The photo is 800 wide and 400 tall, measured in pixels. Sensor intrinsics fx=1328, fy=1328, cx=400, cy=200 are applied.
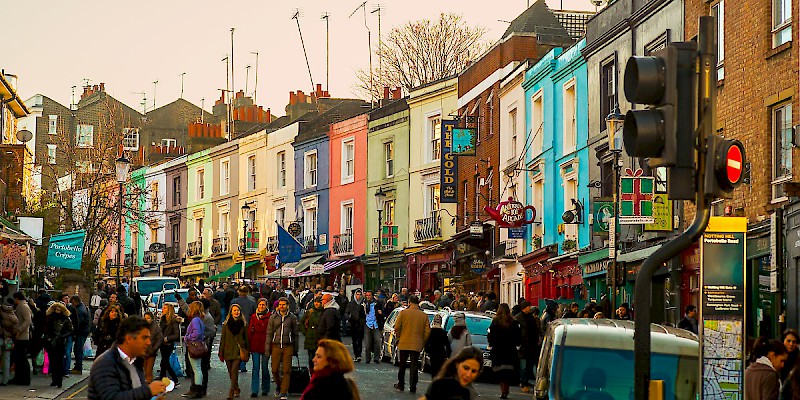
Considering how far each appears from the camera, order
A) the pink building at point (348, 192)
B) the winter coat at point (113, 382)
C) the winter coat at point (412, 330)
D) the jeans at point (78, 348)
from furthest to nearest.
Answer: the pink building at point (348, 192), the jeans at point (78, 348), the winter coat at point (412, 330), the winter coat at point (113, 382)

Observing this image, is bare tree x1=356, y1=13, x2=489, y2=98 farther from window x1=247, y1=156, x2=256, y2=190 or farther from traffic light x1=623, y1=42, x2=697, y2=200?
traffic light x1=623, y1=42, x2=697, y2=200

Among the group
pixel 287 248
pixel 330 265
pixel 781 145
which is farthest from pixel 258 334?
pixel 330 265

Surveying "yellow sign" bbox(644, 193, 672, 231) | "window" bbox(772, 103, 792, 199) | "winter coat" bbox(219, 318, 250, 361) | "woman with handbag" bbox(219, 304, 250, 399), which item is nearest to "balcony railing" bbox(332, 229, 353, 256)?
"yellow sign" bbox(644, 193, 672, 231)

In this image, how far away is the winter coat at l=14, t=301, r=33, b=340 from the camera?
23.0 m

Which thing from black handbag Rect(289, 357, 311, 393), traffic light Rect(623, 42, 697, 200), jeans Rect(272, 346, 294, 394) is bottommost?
black handbag Rect(289, 357, 311, 393)

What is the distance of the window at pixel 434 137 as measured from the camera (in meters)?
51.4

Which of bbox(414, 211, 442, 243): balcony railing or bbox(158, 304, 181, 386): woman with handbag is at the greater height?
bbox(414, 211, 442, 243): balcony railing

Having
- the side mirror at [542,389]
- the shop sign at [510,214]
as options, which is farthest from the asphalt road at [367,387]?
the shop sign at [510,214]

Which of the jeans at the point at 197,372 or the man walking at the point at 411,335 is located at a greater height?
the man walking at the point at 411,335

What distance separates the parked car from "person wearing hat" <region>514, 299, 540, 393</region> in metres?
11.4

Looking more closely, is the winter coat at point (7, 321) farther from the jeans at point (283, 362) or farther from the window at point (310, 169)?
the window at point (310, 169)

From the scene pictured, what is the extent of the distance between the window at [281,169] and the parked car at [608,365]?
51227 millimetres

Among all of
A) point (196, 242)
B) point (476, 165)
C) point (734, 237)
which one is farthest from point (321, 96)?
point (734, 237)

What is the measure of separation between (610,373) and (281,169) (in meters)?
52.0
